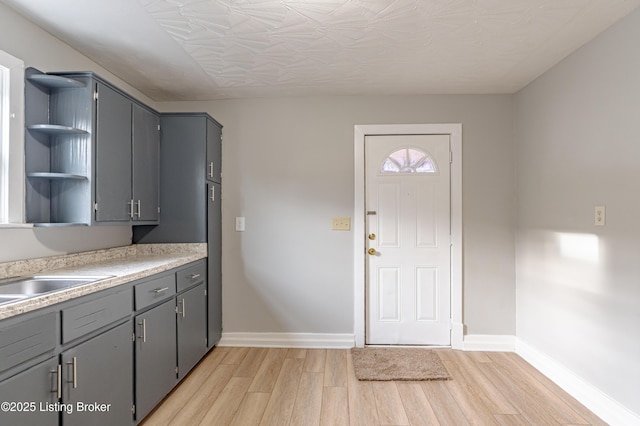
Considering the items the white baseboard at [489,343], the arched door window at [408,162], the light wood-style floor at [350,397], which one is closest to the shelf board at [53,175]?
the light wood-style floor at [350,397]

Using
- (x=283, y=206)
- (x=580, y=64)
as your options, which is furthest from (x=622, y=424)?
(x=283, y=206)

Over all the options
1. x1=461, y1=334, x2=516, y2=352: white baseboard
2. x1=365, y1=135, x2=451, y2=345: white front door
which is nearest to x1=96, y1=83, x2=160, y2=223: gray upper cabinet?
x1=365, y1=135, x2=451, y2=345: white front door

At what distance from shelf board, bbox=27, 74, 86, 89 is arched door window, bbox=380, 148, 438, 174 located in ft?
7.98

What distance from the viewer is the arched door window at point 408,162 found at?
3.29 metres

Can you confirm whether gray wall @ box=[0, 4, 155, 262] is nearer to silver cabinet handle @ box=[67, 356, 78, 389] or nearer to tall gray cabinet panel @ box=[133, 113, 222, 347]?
tall gray cabinet panel @ box=[133, 113, 222, 347]

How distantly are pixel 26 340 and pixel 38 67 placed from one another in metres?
1.70

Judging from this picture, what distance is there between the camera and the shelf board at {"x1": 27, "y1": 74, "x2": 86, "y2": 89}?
6.51 feet

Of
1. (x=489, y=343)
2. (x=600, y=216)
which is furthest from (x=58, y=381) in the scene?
(x=489, y=343)

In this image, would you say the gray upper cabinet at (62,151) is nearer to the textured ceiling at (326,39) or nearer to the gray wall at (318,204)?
the textured ceiling at (326,39)

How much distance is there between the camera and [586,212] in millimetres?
2328

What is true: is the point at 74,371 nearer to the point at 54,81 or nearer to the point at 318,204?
the point at 54,81

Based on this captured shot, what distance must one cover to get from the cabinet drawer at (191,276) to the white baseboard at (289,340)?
2.54 feet

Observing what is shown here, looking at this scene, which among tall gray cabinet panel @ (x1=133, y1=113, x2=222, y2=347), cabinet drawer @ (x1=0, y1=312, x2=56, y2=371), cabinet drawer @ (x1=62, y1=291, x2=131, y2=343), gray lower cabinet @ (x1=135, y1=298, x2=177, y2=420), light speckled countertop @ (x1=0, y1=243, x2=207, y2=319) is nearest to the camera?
cabinet drawer @ (x1=0, y1=312, x2=56, y2=371)

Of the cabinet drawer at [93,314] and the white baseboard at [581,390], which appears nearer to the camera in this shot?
the cabinet drawer at [93,314]
